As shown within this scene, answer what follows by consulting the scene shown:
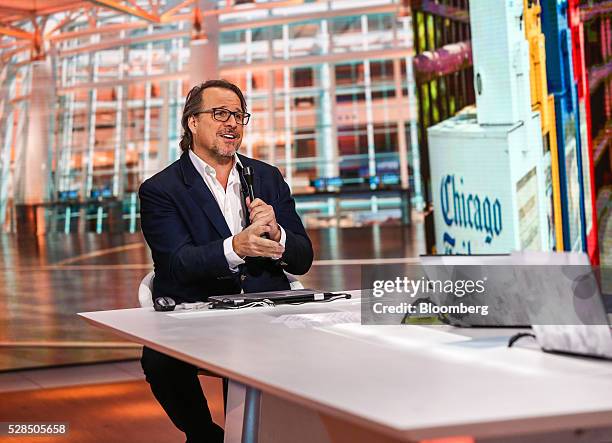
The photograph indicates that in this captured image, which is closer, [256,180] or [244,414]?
[244,414]

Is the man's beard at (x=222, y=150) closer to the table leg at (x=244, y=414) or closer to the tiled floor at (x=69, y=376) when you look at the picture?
the table leg at (x=244, y=414)

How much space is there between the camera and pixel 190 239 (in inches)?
107

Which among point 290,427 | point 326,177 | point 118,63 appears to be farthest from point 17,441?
point 326,177

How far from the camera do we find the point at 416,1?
5680 mm

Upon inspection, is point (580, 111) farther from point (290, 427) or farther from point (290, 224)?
point (290, 427)

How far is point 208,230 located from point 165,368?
0.45m

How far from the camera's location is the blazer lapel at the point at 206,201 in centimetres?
269

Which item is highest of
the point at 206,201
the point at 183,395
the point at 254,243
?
the point at 206,201

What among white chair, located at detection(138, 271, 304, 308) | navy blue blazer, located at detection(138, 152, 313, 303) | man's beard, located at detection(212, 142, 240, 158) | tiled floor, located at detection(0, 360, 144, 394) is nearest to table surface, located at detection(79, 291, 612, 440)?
navy blue blazer, located at detection(138, 152, 313, 303)

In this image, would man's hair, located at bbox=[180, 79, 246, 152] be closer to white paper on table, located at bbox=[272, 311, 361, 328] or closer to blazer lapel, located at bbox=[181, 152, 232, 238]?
blazer lapel, located at bbox=[181, 152, 232, 238]

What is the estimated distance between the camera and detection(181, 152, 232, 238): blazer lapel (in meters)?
2.69
